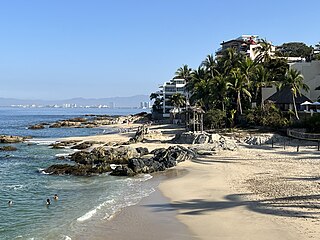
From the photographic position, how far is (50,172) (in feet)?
108

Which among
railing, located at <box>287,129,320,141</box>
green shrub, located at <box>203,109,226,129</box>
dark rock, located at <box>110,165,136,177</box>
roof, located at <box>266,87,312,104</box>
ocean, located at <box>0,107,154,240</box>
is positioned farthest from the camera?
green shrub, located at <box>203,109,226,129</box>

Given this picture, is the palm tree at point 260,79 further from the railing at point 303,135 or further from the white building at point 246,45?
the white building at point 246,45

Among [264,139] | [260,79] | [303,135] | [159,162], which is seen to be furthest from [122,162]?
[260,79]

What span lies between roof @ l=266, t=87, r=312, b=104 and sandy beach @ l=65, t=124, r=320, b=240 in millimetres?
19979

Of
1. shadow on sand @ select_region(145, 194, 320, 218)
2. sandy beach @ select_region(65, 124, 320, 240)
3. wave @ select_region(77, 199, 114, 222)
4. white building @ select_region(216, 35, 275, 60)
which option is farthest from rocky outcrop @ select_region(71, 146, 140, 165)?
white building @ select_region(216, 35, 275, 60)

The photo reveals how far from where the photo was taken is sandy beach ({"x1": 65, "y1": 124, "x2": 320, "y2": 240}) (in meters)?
16.2

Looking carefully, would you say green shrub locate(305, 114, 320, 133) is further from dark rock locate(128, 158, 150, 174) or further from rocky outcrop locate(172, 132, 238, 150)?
dark rock locate(128, 158, 150, 174)

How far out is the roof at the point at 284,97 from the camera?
53469 mm

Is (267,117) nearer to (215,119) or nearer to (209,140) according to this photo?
(215,119)

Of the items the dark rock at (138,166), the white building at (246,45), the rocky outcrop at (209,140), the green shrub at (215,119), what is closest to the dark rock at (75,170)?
the dark rock at (138,166)

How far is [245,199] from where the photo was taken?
2098 cm

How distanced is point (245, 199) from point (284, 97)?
3678 cm

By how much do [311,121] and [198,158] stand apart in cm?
1446

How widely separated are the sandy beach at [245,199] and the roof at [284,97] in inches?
787
